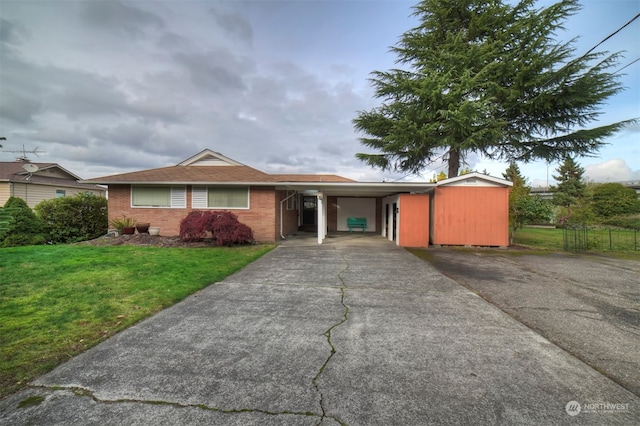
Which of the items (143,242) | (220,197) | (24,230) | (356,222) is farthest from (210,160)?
(356,222)

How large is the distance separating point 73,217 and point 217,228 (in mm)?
7543

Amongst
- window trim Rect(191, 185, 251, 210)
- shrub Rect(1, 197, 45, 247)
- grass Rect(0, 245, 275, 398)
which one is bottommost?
grass Rect(0, 245, 275, 398)

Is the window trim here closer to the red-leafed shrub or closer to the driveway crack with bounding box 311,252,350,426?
the red-leafed shrub

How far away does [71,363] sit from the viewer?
9.36 ft

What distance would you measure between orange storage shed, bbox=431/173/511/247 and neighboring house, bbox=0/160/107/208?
→ 2018 centimetres

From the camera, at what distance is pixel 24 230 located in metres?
11.7

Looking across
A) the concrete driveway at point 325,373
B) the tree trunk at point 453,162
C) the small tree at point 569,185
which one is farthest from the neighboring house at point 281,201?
the small tree at point 569,185

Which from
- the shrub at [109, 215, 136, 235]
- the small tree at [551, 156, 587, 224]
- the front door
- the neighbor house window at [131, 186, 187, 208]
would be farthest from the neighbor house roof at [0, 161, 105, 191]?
the small tree at [551, 156, 587, 224]

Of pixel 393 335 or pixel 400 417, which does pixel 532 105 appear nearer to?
pixel 393 335

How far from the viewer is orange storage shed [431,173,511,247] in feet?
38.4

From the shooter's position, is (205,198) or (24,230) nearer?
(24,230)

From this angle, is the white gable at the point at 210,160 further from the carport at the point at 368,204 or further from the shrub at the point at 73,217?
the shrub at the point at 73,217

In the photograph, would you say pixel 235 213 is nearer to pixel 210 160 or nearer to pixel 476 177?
pixel 210 160

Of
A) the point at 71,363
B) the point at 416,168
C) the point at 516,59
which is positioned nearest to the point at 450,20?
the point at 516,59
